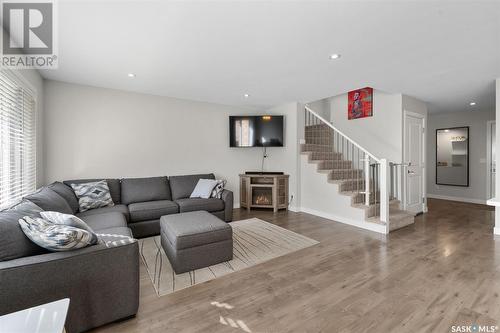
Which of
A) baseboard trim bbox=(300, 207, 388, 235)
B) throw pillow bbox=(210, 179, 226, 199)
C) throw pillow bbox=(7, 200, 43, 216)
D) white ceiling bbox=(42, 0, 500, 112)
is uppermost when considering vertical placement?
white ceiling bbox=(42, 0, 500, 112)

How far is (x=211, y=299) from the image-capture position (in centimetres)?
191

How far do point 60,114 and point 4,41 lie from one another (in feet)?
5.38

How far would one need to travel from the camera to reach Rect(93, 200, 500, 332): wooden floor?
163 centimetres

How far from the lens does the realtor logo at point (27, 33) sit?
6.02 ft

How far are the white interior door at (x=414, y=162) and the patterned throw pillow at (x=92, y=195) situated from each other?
16.9 feet

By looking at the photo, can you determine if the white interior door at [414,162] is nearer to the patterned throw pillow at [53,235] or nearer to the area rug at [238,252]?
the area rug at [238,252]

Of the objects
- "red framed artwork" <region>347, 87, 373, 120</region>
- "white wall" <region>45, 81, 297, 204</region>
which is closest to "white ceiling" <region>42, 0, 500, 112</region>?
"white wall" <region>45, 81, 297, 204</region>

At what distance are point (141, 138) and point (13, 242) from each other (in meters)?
3.05

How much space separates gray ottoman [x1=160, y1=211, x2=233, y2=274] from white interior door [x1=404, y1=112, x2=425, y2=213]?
376 centimetres

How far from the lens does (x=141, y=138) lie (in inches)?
167

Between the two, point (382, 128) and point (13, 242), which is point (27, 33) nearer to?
point (13, 242)

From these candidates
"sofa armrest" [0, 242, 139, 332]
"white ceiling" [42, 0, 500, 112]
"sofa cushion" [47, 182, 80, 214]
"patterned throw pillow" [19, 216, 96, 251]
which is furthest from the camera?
"sofa cushion" [47, 182, 80, 214]

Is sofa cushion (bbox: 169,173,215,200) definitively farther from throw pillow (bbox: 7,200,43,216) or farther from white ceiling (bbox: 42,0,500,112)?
throw pillow (bbox: 7,200,43,216)

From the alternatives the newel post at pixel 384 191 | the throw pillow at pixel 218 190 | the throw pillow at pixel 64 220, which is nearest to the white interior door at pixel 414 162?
the newel post at pixel 384 191
